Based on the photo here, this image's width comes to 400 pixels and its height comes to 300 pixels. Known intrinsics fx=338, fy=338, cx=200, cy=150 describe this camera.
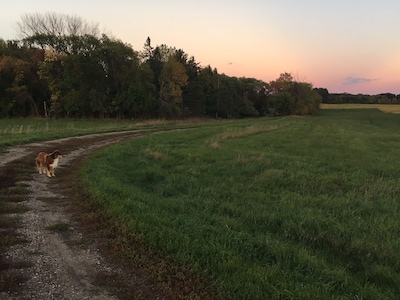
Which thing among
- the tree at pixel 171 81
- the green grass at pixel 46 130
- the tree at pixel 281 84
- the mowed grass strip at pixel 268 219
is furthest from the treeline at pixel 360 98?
the mowed grass strip at pixel 268 219

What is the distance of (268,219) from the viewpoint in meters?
8.27

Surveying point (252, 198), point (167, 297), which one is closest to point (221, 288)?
point (167, 297)

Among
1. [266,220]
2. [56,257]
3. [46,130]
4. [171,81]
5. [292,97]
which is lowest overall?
[266,220]

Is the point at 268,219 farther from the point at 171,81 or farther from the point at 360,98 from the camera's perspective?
the point at 360,98

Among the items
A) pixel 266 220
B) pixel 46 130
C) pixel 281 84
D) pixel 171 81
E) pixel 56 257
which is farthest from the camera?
pixel 281 84

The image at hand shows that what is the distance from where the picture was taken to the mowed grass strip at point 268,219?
5.00 metres

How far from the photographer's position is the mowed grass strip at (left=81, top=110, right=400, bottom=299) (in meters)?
5.00

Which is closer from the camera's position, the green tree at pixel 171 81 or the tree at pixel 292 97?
the green tree at pixel 171 81

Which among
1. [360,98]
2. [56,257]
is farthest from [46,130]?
[360,98]

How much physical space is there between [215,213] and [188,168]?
5924 millimetres

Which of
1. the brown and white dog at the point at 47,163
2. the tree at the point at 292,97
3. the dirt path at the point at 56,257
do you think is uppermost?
the tree at the point at 292,97

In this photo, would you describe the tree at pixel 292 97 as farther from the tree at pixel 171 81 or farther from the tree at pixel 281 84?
the tree at pixel 171 81

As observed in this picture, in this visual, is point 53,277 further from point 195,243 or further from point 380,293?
point 380,293

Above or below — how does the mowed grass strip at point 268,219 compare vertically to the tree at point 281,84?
below
